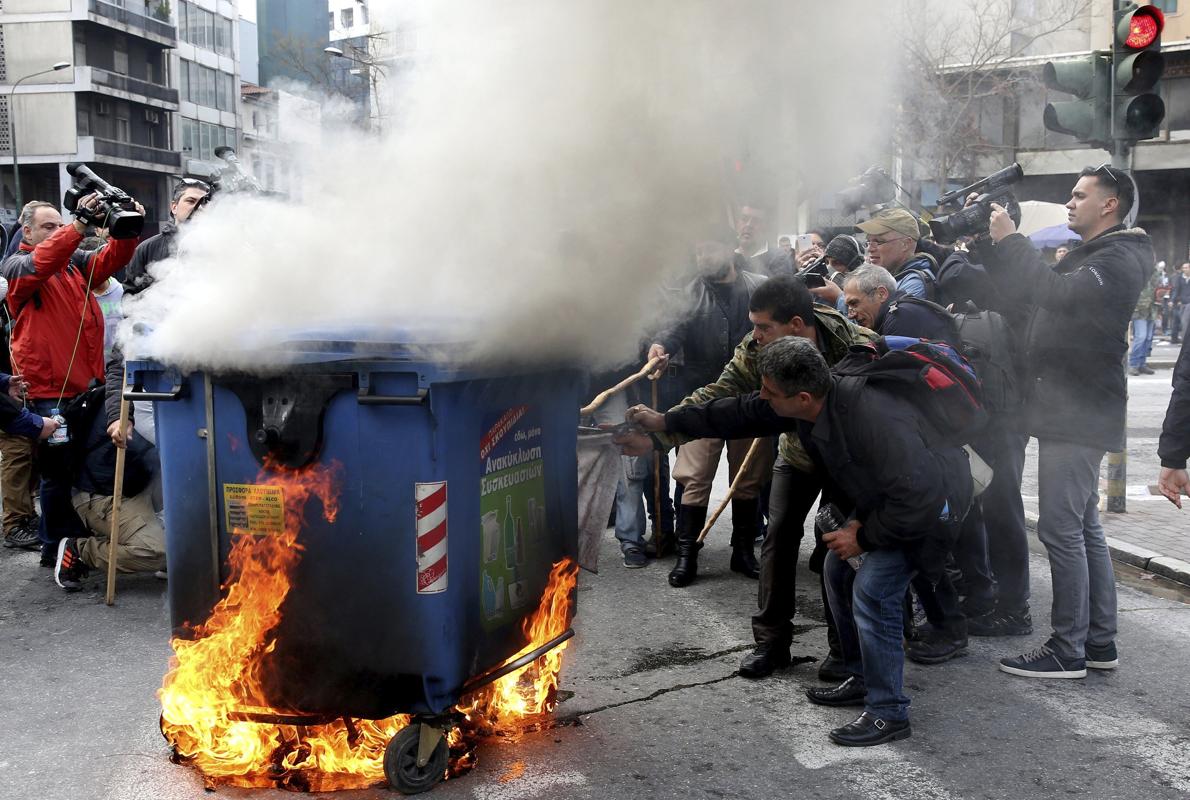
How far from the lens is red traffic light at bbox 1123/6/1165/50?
259 inches

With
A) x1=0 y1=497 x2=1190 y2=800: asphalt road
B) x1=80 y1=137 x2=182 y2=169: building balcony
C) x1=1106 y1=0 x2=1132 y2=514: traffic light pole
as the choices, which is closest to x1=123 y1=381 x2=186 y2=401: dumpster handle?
x1=0 y1=497 x2=1190 y2=800: asphalt road

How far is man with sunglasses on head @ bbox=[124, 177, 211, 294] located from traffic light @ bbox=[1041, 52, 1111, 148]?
518 cm

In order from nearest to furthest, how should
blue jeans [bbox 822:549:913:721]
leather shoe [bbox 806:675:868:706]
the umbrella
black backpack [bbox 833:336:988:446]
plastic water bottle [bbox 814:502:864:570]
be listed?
black backpack [bbox 833:336:988:446] < blue jeans [bbox 822:549:913:721] < plastic water bottle [bbox 814:502:864:570] < leather shoe [bbox 806:675:868:706] < the umbrella

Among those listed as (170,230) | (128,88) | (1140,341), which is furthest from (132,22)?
(170,230)

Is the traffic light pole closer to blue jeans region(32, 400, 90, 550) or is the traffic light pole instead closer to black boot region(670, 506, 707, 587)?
black boot region(670, 506, 707, 587)

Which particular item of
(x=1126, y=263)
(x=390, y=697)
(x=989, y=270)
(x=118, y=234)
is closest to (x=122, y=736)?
(x=390, y=697)

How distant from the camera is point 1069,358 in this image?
14.3 ft

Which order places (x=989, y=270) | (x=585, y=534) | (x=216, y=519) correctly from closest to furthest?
1. (x=216, y=519)
2. (x=585, y=534)
3. (x=989, y=270)

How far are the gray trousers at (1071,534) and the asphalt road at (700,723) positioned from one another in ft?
0.75

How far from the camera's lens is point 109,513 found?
18.9 feet

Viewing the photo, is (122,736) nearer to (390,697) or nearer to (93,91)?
(390,697)

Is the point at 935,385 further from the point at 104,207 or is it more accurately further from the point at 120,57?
the point at 120,57

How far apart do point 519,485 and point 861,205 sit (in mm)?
4303

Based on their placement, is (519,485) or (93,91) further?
(93,91)
